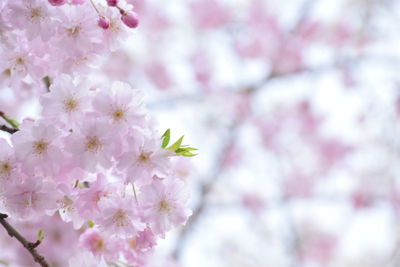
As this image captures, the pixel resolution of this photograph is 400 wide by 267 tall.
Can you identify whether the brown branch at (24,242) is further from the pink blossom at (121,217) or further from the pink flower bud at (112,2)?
the pink flower bud at (112,2)

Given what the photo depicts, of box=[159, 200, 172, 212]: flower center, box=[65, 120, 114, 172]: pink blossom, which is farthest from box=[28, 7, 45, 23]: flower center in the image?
box=[159, 200, 172, 212]: flower center

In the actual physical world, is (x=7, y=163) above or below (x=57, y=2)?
below

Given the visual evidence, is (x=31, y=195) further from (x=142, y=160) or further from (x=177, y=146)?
(x=177, y=146)

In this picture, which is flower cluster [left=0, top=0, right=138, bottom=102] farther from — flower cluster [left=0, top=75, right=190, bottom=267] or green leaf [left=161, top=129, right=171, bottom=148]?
green leaf [left=161, top=129, right=171, bottom=148]

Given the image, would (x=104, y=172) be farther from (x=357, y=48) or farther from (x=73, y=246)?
(x=357, y=48)

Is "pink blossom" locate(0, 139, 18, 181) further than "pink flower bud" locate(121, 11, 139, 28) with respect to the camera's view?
No

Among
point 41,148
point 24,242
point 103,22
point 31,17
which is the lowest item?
point 24,242

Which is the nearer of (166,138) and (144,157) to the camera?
(144,157)

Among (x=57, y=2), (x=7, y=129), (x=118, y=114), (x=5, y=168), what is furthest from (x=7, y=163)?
(x=57, y=2)

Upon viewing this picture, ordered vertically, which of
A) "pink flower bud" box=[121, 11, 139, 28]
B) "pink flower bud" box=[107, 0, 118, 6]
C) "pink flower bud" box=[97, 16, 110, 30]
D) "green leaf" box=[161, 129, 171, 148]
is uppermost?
"pink flower bud" box=[121, 11, 139, 28]

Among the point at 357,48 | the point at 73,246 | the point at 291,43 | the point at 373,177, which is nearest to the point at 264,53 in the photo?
the point at 291,43

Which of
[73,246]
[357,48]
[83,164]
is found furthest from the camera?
[357,48]
